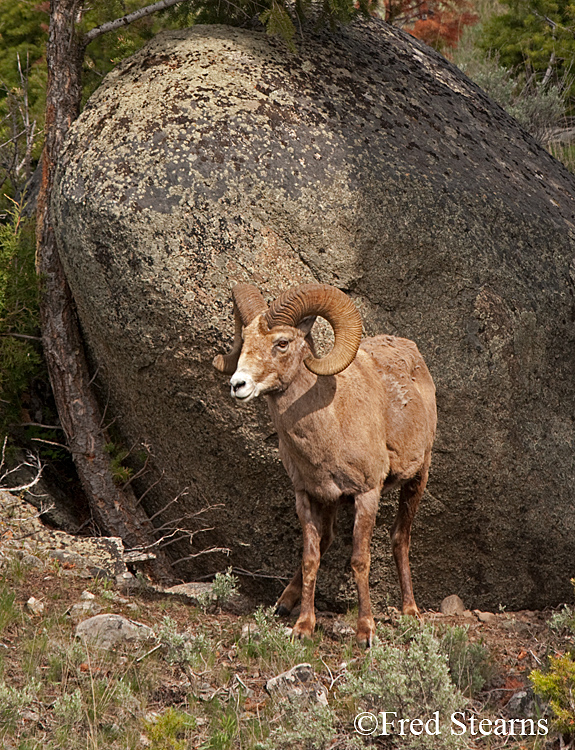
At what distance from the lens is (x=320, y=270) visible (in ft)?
21.9

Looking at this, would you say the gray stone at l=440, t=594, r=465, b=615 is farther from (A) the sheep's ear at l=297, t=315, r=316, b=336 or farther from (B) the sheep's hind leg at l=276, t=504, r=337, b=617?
(A) the sheep's ear at l=297, t=315, r=316, b=336

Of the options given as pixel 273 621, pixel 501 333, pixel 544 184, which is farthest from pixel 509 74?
pixel 273 621

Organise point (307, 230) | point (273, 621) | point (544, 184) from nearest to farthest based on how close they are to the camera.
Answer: point (273, 621) → point (307, 230) → point (544, 184)

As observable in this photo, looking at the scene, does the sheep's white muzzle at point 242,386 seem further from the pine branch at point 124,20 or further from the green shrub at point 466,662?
the pine branch at point 124,20

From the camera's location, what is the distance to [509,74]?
17.2 metres

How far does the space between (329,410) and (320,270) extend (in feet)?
4.80

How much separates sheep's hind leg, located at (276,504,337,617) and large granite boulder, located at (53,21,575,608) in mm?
602

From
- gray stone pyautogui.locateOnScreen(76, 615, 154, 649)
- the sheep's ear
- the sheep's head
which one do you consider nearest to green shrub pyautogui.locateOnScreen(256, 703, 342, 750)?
gray stone pyautogui.locateOnScreen(76, 615, 154, 649)

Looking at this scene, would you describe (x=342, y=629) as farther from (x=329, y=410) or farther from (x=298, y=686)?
(x=329, y=410)

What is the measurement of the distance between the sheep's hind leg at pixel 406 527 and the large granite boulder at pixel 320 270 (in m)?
0.47

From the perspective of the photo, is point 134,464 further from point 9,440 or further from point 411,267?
point 411,267

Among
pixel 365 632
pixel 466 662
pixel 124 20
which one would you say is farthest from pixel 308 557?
pixel 124 20

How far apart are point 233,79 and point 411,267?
7.08 ft

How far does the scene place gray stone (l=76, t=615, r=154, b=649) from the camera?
5.61m
